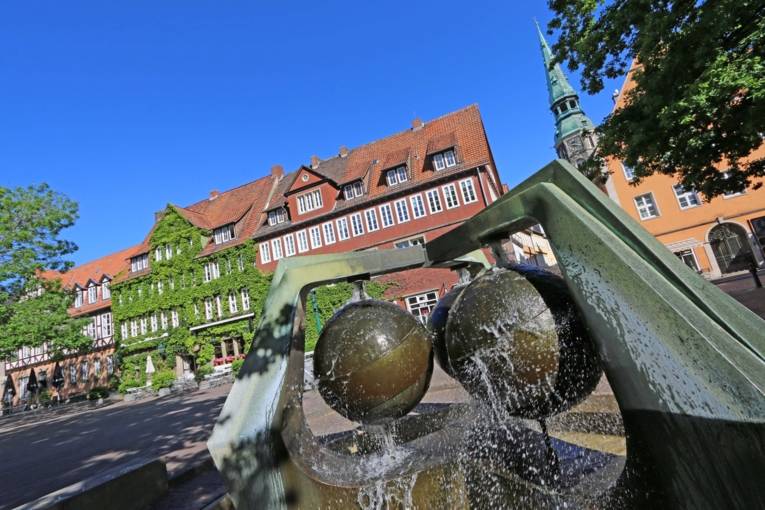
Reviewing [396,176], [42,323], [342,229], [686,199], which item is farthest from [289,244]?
[686,199]

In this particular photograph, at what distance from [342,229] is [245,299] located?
9.95m

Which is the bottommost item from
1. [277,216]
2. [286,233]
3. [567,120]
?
[286,233]

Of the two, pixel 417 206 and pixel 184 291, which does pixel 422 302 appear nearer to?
pixel 417 206

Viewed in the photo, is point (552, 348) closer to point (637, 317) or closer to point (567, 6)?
point (637, 317)

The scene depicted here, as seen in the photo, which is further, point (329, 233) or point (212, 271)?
point (212, 271)

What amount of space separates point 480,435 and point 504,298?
68.8 inches

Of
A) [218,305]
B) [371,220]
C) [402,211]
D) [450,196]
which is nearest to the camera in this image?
[450,196]

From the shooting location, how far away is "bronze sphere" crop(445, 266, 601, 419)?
2.34 metres

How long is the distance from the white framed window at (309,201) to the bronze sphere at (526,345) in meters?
29.0

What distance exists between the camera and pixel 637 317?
6.18 ft

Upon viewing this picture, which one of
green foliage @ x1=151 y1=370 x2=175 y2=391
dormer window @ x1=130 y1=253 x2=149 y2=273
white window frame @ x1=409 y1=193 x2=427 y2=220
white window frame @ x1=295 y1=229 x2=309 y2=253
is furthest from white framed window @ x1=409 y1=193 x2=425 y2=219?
dormer window @ x1=130 y1=253 x2=149 y2=273

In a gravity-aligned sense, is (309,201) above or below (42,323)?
above

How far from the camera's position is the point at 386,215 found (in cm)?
2867

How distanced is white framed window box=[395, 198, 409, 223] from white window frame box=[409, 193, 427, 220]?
523mm
